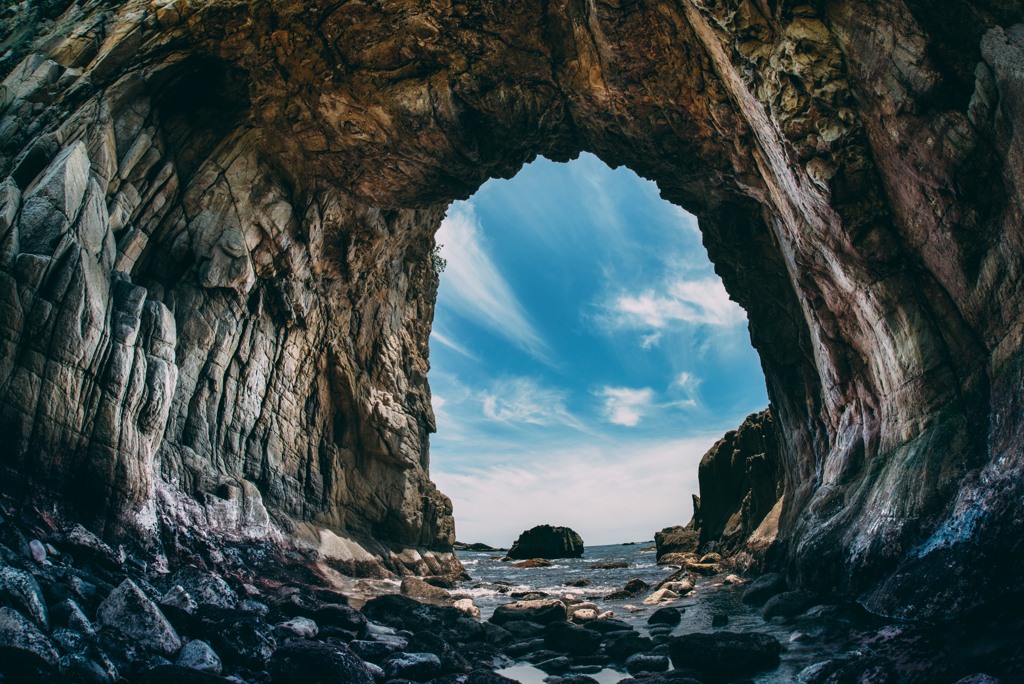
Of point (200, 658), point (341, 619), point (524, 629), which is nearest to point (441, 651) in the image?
point (341, 619)

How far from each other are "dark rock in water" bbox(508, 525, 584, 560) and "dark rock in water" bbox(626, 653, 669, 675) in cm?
4513

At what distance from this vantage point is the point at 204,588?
9.56m

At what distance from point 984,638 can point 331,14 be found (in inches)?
796

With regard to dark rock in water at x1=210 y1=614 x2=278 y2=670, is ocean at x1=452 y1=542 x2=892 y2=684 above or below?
below

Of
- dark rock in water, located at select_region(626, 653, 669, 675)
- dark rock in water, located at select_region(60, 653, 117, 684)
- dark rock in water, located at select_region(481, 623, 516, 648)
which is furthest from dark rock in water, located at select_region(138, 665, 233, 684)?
dark rock in water, located at select_region(481, 623, 516, 648)

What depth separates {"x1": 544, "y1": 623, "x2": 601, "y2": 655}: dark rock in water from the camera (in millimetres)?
9141

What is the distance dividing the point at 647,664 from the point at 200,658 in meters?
6.28

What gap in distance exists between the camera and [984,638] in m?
5.52

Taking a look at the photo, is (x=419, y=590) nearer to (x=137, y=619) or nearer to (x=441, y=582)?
(x=441, y=582)

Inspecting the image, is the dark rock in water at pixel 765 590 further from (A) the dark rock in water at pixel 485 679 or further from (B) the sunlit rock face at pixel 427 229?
(A) the dark rock in water at pixel 485 679

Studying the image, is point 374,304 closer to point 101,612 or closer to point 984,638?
point 101,612

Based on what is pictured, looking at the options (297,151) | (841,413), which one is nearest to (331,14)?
(297,151)

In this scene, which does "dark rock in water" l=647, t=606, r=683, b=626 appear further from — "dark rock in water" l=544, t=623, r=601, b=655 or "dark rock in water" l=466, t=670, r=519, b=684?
"dark rock in water" l=466, t=670, r=519, b=684

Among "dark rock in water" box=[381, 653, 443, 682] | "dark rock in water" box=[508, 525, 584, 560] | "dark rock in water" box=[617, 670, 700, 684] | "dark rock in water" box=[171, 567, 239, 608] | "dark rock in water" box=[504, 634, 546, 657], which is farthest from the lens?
"dark rock in water" box=[508, 525, 584, 560]
